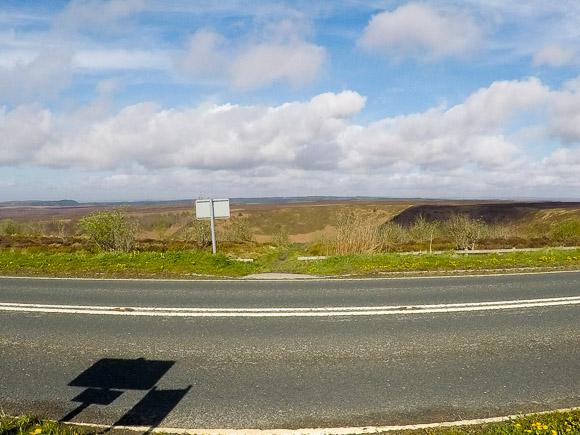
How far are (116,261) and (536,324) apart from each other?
13523 mm

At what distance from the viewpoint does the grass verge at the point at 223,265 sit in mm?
13156

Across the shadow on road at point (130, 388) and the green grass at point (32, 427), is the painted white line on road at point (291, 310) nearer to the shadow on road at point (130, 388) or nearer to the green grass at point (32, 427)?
the shadow on road at point (130, 388)

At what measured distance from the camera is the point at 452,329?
669cm

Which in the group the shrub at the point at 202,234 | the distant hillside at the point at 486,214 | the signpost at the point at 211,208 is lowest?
the distant hillside at the point at 486,214

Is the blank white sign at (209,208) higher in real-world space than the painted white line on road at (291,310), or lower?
higher

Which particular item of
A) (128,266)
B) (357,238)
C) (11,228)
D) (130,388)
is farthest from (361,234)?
(11,228)

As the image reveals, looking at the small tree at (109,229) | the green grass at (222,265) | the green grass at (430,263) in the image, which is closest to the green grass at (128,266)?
the green grass at (222,265)

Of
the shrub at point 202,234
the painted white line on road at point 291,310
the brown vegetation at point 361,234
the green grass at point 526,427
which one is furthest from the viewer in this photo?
the shrub at point 202,234

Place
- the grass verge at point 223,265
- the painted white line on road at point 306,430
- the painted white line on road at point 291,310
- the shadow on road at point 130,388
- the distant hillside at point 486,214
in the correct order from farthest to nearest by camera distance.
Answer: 1. the distant hillside at point 486,214
2. the grass verge at point 223,265
3. the painted white line on road at point 291,310
4. the shadow on road at point 130,388
5. the painted white line on road at point 306,430

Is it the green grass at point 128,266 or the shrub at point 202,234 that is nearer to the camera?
the green grass at point 128,266

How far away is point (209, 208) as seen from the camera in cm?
1684

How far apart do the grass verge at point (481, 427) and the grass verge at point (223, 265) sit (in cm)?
853

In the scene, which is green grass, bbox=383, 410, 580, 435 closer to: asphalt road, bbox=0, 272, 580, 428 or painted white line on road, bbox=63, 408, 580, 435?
painted white line on road, bbox=63, 408, 580, 435

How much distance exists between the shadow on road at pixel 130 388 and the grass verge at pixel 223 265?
281 inches
